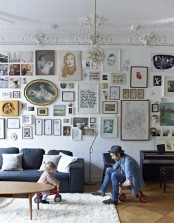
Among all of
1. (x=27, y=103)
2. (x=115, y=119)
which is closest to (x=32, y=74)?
(x=27, y=103)

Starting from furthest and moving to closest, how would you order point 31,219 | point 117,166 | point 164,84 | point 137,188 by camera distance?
point 164,84 < point 117,166 < point 137,188 < point 31,219

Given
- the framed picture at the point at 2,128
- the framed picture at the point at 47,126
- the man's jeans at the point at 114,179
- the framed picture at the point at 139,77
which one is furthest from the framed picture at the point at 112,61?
the framed picture at the point at 2,128

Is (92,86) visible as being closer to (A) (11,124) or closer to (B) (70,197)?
(A) (11,124)

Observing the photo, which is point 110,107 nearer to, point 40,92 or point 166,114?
point 166,114

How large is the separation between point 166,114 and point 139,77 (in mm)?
1006

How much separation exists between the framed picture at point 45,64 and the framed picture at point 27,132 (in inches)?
48.6

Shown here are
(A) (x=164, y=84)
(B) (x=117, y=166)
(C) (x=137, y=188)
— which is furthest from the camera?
(A) (x=164, y=84)

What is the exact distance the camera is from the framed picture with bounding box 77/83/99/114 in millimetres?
5883

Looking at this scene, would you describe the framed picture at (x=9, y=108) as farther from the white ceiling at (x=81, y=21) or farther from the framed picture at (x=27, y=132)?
the white ceiling at (x=81, y=21)

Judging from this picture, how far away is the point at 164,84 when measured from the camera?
5.84 meters

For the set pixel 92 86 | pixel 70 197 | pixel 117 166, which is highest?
pixel 92 86

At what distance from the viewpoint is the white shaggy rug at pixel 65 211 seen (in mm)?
3606

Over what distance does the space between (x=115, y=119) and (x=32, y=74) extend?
6.84 feet

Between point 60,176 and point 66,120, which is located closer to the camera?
point 60,176
